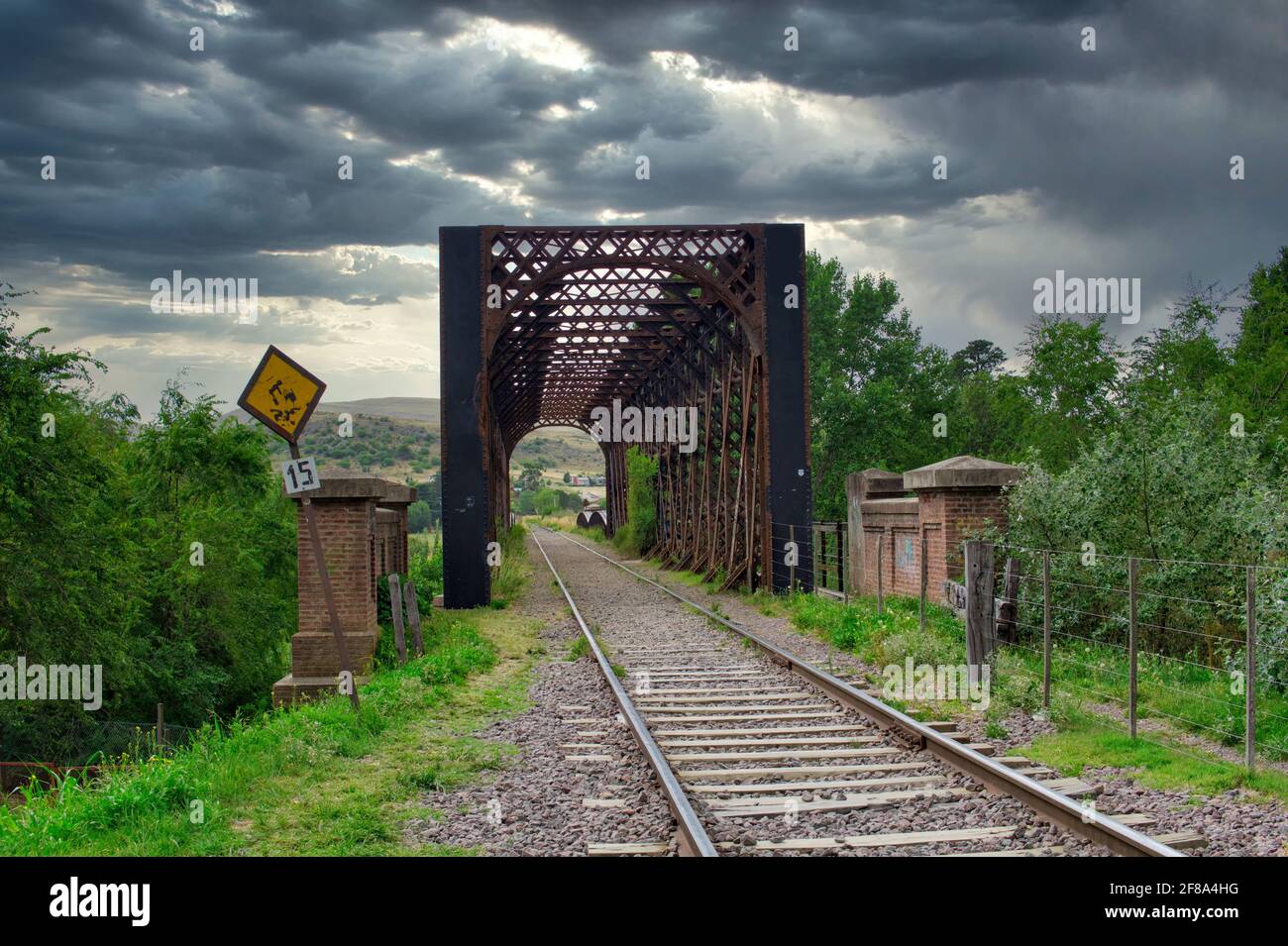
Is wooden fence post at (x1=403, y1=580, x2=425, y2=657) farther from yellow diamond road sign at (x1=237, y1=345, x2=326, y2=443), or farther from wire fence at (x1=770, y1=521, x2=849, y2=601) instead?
wire fence at (x1=770, y1=521, x2=849, y2=601)

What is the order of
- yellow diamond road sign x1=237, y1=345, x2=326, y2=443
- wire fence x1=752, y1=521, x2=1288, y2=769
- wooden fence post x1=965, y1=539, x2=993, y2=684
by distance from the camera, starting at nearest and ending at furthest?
wire fence x1=752, y1=521, x2=1288, y2=769, yellow diamond road sign x1=237, y1=345, x2=326, y2=443, wooden fence post x1=965, y1=539, x2=993, y2=684

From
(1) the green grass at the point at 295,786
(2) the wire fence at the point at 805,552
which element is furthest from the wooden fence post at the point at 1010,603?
(2) the wire fence at the point at 805,552

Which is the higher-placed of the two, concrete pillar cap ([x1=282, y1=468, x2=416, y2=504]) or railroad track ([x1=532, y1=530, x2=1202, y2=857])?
concrete pillar cap ([x1=282, y1=468, x2=416, y2=504])

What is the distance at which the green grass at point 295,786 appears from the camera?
5.52m

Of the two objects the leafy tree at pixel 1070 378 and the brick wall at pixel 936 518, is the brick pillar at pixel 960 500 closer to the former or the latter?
the brick wall at pixel 936 518

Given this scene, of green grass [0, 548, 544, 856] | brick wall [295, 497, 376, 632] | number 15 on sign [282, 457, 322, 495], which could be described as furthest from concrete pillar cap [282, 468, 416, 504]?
number 15 on sign [282, 457, 322, 495]

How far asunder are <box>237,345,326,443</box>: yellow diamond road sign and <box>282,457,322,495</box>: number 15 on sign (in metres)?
0.19

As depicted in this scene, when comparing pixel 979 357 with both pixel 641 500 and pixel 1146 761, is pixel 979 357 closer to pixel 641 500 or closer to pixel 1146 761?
pixel 641 500

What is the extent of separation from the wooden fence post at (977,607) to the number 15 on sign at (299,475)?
18.6 feet

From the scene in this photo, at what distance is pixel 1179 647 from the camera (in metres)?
9.82

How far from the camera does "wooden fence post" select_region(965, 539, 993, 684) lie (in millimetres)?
9336
